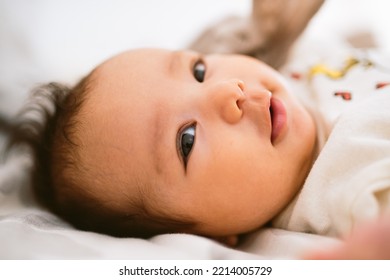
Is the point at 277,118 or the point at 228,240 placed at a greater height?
the point at 277,118

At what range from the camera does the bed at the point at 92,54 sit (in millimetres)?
520

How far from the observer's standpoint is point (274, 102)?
63cm

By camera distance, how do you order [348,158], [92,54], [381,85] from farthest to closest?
[92,54], [381,85], [348,158]

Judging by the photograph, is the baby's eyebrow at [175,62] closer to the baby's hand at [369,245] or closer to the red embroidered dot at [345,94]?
the red embroidered dot at [345,94]

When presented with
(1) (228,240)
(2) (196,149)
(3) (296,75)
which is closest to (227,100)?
(2) (196,149)

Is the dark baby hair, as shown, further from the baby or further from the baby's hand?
the baby's hand

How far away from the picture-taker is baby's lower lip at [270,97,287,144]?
60cm

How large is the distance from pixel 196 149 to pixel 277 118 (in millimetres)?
127

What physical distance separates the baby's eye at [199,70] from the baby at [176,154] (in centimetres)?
4

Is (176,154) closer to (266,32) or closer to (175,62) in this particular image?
(175,62)

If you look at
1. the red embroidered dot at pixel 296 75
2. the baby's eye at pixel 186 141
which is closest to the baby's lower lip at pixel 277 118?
the baby's eye at pixel 186 141

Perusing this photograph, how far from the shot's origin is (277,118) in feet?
2.01

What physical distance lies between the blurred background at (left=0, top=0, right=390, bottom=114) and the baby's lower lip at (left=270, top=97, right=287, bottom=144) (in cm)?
32
